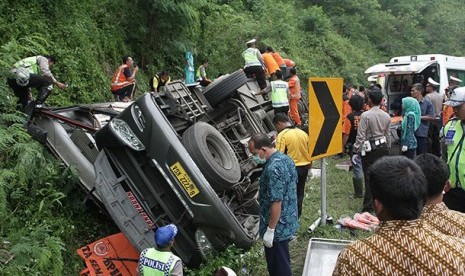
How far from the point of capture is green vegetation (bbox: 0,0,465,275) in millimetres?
4496

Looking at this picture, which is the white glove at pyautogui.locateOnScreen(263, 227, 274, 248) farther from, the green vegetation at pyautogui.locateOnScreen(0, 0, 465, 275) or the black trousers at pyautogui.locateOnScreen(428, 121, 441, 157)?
the black trousers at pyautogui.locateOnScreen(428, 121, 441, 157)

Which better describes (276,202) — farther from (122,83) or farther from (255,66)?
(122,83)

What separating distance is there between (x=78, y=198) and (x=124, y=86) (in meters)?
4.62

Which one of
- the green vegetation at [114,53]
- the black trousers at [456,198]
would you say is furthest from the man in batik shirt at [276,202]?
the black trousers at [456,198]

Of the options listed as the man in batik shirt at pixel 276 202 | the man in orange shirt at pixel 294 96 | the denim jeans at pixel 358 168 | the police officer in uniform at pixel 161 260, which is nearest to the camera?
the police officer in uniform at pixel 161 260

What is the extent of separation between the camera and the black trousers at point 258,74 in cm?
911

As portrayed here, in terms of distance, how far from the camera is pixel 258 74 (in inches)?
371

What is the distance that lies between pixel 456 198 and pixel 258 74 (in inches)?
219

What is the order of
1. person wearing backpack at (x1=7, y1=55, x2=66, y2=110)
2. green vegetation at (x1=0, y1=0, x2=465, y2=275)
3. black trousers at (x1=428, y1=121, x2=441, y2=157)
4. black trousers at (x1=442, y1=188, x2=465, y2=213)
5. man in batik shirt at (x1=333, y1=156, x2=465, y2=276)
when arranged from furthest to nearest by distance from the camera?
black trousers at (x1=428, y1=121, x2=441, y2=157) < person wearing backpack at (x1=7, y1=55, x2=66, y2=110) < green vegetation at (x1=0, y1=0, x2=465, y2=275) < black trousers at (x1=442, y1=188, x2=465, y2=213) < man in batik shirt at (x1=333, y1=156, x2=465, y2=276)

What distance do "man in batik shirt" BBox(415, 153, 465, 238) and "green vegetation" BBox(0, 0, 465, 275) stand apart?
8.04 feet

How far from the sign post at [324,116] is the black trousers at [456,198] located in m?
1.32

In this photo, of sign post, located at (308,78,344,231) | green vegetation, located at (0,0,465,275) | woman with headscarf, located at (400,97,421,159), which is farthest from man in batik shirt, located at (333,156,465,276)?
woman with headscarf, located at (400,97,421,159)

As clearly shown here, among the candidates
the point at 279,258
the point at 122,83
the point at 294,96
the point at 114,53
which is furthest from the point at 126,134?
the point at 114,53

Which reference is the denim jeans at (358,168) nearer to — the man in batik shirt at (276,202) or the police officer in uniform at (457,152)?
the police officer in uniform at (457,152)
